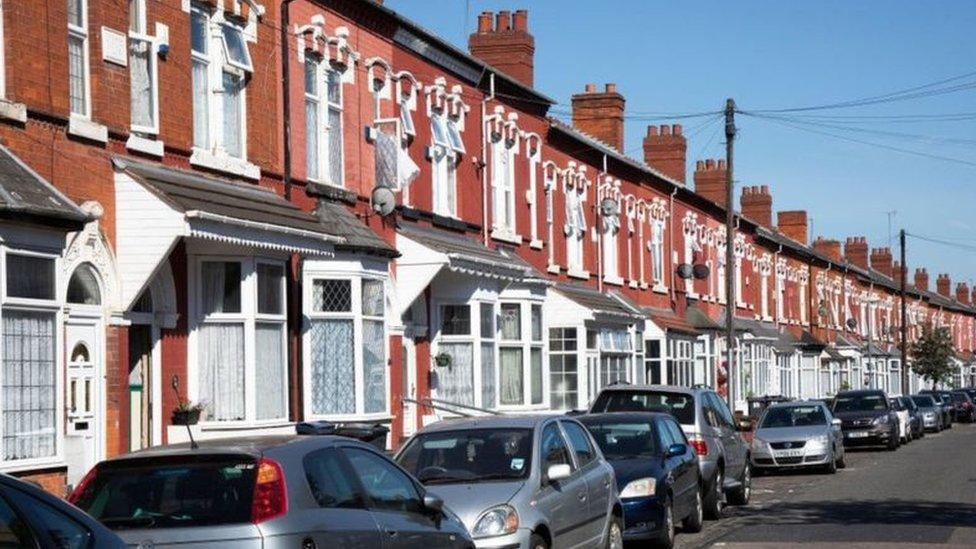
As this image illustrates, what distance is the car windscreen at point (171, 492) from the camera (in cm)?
942

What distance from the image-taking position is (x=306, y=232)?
21328 mm

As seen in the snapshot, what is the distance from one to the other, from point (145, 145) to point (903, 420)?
107 feet

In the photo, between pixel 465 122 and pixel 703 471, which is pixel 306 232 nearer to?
pixel 703 471

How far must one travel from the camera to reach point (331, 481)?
1032 cm

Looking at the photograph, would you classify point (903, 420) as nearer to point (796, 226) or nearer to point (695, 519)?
point (695, 519)

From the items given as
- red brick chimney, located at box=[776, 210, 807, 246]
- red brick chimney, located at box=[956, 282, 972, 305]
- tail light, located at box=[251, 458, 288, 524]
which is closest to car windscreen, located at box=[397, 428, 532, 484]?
tail light, located at box=[251, 458, 288, 524]

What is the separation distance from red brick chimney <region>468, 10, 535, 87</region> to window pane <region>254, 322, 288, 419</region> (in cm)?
1793

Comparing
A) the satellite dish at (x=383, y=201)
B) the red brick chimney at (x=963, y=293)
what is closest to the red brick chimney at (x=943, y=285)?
the red brick chimney at (x=963, y=293)

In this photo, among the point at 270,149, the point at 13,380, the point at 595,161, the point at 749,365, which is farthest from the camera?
the point at 749,365

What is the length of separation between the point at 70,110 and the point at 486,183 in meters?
16.1

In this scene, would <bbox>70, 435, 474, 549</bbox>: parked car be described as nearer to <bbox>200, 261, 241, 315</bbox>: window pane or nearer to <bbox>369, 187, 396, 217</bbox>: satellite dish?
<bbox>200, 261, 241, 315</bbox>: window pane

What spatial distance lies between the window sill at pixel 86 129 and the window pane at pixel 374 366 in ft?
22.4

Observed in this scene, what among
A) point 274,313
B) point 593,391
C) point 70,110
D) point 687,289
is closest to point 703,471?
point 274,313

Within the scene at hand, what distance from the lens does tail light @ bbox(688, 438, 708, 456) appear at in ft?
72.1
